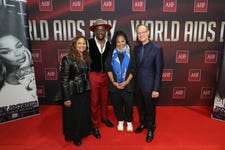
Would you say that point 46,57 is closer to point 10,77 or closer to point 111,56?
point 10,77

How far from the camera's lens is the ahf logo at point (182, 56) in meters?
3.84

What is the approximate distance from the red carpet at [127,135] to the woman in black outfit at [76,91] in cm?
19

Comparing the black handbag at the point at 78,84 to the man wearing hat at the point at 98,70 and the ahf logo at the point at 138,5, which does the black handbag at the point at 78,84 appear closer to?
the man wearing hat at the point at 98,70

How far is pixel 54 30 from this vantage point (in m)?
3.74

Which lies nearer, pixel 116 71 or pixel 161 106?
pixel 116 71

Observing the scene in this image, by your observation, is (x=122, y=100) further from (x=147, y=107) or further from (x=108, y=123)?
(x=108, y=123)

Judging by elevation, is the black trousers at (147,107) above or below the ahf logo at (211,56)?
below

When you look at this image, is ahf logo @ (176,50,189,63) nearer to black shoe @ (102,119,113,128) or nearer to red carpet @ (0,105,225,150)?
red carpet @ (0,105,225,150)

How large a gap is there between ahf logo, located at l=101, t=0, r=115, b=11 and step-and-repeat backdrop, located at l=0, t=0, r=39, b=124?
118cm

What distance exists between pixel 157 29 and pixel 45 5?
186cm

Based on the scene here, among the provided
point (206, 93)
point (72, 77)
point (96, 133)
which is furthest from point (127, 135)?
point (206, 93)

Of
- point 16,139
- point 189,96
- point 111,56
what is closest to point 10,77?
point 16,139

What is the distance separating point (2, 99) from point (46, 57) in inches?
38.7

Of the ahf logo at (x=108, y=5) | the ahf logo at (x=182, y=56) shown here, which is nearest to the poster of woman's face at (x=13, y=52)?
the ahf logo at (x=108, y=5)
